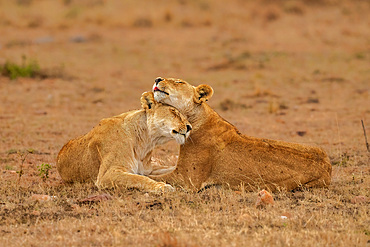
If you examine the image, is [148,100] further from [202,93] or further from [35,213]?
[35,213]

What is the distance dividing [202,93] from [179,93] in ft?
1.03

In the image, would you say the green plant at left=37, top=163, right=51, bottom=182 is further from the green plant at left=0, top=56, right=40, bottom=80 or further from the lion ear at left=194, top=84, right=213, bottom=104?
the green plant at left=0, top=56, right=40, bottom=80

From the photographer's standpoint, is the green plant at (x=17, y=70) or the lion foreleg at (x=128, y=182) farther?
the green plant at (x=17, y=70)

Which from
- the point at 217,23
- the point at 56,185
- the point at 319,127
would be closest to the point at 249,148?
the point at 56,185

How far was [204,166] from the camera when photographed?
6449mm

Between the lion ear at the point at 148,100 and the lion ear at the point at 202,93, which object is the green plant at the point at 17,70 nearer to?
the lion ear at the point at 148,100

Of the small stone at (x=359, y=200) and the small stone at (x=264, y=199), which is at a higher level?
the small stone at (x=264, y=199)

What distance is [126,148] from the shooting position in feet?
21.4

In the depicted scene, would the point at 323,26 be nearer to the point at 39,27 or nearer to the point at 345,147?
the point at 39,27

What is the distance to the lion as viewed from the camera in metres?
6.22

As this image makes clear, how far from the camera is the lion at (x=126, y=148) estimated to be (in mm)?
6219

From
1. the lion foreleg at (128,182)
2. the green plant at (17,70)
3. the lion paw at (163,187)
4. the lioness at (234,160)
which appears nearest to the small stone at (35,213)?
the lion foreleg at (128,182)

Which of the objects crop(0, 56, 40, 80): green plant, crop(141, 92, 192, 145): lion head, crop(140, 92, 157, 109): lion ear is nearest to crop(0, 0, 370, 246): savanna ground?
crop(0, 56, 40, 80): green plant

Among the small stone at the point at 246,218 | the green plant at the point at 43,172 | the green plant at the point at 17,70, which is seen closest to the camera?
the small stone at the point at 246,218
